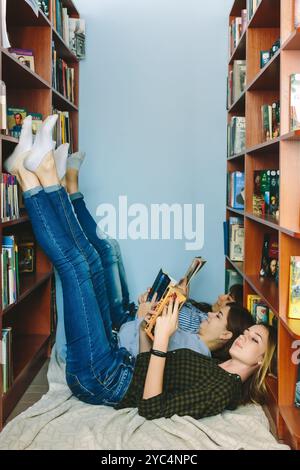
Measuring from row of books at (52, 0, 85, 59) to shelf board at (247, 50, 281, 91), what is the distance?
4.35 ft

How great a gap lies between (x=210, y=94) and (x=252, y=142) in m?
1.00

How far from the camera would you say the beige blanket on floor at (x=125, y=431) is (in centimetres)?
169

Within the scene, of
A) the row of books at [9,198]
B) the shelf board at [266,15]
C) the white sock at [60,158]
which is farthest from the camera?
the white sock at [60,158]

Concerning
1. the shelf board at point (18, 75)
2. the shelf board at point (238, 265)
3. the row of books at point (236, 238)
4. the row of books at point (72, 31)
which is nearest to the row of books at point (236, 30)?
the row of books at point (72, 31)

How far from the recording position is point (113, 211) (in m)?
3.67

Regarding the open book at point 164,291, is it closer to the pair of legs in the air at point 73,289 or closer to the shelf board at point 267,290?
the pair of legs in the air at point 73,289

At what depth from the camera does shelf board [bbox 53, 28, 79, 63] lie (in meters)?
3.11

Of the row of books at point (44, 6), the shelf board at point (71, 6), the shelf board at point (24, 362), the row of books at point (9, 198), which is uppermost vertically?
the shelf board at point (71, 6)

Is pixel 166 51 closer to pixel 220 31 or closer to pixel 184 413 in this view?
pixel 220 31

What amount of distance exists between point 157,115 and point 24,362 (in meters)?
1.92

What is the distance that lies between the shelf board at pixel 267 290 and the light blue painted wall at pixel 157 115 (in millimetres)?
1038

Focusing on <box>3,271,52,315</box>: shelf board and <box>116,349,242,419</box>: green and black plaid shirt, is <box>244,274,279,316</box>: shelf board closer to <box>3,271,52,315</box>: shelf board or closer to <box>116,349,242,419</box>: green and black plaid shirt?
<box>116,349,242,419</box>: green and black plaid shirt

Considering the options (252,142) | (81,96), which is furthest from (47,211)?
(81,96)

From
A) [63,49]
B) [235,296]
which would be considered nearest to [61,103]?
[63,49]
